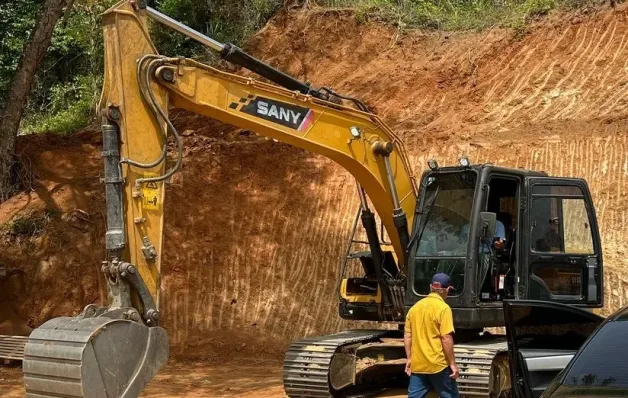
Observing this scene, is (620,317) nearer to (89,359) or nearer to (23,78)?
(89,359)

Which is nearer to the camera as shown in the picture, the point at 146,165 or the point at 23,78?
the point at 146,165

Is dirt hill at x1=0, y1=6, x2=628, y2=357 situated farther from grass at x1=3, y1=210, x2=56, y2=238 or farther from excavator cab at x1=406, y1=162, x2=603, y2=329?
excavator cab at x1=406, y1=162, x2=603, y2=329

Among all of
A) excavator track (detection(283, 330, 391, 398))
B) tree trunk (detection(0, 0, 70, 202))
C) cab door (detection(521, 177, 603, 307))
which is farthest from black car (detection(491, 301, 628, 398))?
tree trunk (detection(0, 0, 70, 202))

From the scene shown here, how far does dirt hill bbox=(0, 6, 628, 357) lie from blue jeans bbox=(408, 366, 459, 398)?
23.1ft

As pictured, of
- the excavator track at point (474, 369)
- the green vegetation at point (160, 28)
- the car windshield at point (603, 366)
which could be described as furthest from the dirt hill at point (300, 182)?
the car windshield at point (603, 366)

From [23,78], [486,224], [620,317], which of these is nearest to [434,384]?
[486,224]

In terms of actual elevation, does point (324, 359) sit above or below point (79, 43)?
below

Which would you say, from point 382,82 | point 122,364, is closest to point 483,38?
point 382,82

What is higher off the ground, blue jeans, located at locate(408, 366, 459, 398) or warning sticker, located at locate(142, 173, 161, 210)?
warning sticker, located at locate(142, 173, 161, 210)

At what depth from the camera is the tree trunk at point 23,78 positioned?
55.6ft

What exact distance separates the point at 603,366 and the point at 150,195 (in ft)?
15.3

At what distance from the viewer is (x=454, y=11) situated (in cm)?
2105

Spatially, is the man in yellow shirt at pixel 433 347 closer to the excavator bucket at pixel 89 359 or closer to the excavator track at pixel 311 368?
the excavator track at pixel 311 368

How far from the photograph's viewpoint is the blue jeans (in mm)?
8016
